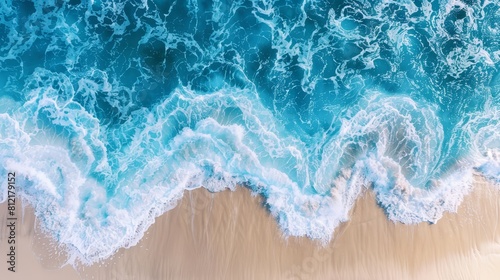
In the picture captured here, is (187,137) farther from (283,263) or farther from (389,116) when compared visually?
(389,116)

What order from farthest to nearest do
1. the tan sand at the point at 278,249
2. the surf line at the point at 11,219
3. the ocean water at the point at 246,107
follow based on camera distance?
the ocean water at the point at 246,107, the tan sand at the point at 278,249, the surf line at the point at 11,219

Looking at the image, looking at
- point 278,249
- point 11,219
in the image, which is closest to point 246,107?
point 278,249

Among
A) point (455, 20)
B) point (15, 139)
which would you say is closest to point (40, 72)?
point (15, 139)

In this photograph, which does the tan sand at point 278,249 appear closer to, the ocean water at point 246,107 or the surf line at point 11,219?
the surf line at point 11,219

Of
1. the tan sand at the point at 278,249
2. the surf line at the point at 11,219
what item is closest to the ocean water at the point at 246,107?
the surf line at the point at 11,219

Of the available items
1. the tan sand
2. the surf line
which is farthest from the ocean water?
the tan sand

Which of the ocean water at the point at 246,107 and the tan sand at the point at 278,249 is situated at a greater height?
the ocean water at the point at 246,107

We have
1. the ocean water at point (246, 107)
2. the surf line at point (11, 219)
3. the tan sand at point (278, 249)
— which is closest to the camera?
the surf line at point (11, 219)
